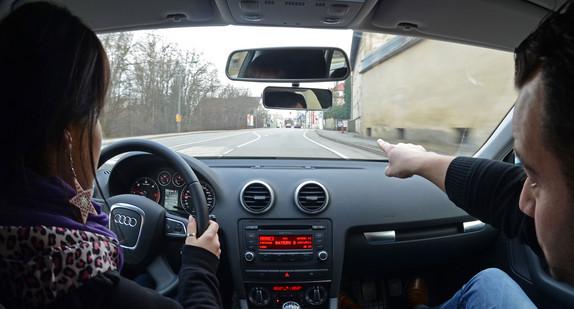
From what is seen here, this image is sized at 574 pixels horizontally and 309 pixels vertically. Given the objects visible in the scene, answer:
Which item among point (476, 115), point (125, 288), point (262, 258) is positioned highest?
point (476, 115)

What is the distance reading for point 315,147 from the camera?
3479 mm

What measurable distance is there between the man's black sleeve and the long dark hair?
1.70m

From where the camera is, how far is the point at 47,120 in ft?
3.40

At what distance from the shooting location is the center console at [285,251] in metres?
2.73

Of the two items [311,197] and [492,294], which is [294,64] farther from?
[492,294]

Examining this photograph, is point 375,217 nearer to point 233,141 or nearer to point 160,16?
point 233,141

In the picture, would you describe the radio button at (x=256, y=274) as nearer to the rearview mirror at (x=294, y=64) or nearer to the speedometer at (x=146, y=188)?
the speedometer at (x=146, y=188)

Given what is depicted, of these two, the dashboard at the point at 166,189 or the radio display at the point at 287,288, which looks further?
the radio display at the point at 287,288

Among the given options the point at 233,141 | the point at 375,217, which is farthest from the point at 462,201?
the point at 233,141

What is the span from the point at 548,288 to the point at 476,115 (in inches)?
59.3

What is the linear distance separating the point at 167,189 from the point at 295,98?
1273 millimetres

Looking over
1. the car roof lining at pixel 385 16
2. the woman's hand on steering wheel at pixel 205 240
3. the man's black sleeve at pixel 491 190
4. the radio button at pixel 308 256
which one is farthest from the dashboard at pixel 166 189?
the man's black sleeve at pixel 491 190

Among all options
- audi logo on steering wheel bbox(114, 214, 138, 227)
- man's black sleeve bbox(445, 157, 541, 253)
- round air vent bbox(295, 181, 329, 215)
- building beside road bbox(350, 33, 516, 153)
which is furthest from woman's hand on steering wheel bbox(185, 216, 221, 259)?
building beside road bbox(350, 33, 516, 153)

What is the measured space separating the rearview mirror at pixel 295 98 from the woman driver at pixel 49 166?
5.74 feet
